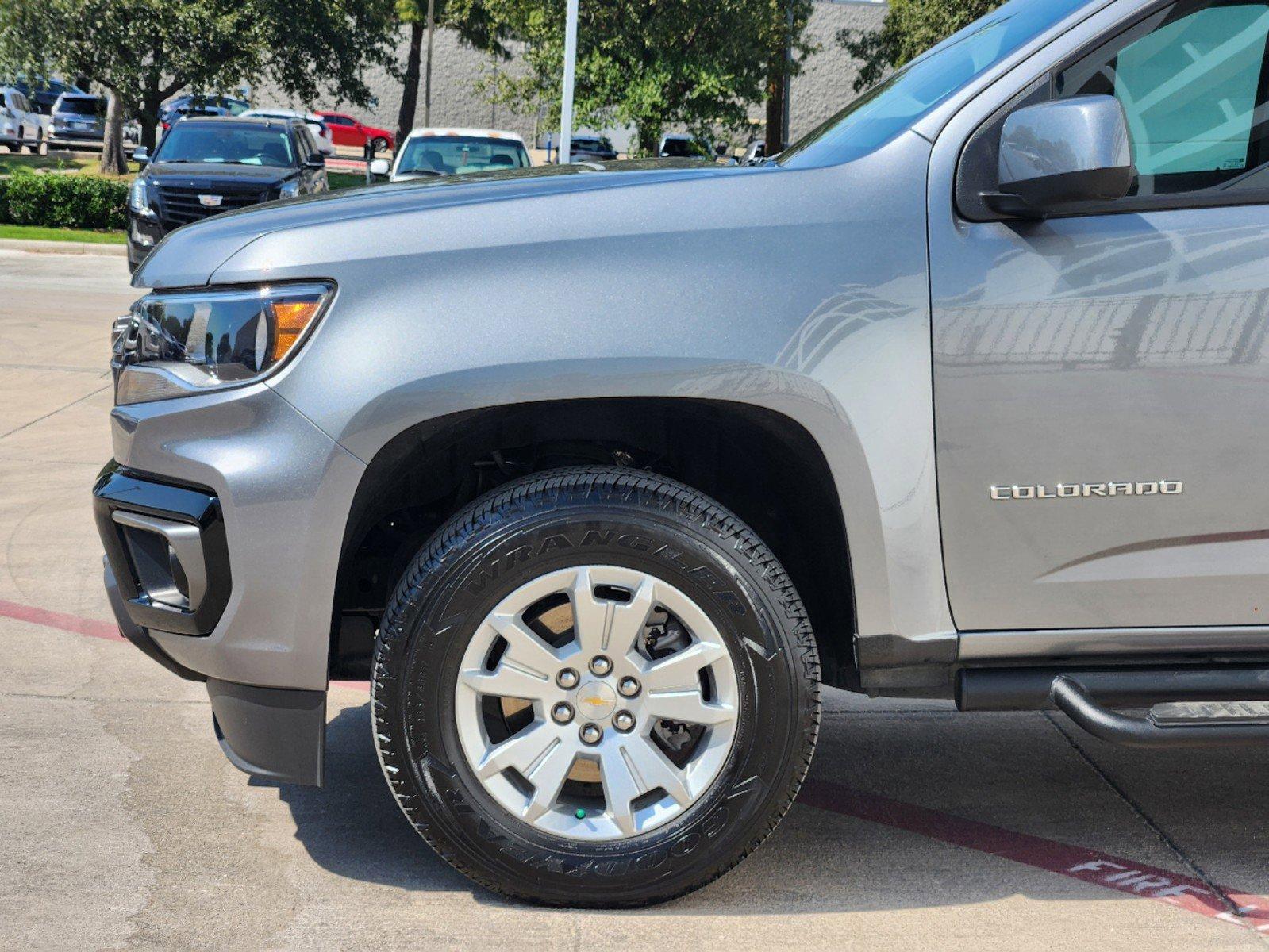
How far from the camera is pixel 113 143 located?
2909cm

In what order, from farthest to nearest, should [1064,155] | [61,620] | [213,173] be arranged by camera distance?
[213,173]
[61,620]
[1064,155]

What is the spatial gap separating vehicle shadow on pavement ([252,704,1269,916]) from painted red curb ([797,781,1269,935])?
35 millimetres

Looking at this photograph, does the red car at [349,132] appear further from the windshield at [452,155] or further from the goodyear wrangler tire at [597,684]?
the goodyear wrangler tire at [597,684]

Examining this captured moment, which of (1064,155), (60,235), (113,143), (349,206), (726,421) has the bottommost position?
(726,421)

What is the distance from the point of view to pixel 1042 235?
269 cm

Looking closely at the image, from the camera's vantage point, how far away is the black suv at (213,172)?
14.3 m

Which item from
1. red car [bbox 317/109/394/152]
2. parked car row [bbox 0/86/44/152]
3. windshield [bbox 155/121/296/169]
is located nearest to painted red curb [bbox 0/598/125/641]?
windshield [bbox 155/121/296/169]

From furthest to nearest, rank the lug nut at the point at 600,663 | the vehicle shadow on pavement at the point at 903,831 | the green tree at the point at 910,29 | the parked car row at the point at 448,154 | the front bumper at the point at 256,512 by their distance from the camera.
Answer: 1. the green tree at the point at 910,29
2. the parked car row at the point at 448,154
3. the vehicle shadow on pavement at the point at 903,831
4. the lug nut at the point at 600,663
5. the front bumper at the point at 256,512

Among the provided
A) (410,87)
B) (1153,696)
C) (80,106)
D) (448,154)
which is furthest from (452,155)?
(80,106)

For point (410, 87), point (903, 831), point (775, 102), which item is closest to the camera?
point (903, 831)

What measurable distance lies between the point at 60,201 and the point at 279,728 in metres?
20.1

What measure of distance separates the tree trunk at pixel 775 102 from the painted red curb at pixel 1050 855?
20.0 meters

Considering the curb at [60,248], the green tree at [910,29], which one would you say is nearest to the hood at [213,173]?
the curb at [60,248]

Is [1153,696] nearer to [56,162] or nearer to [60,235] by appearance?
[60,235]
